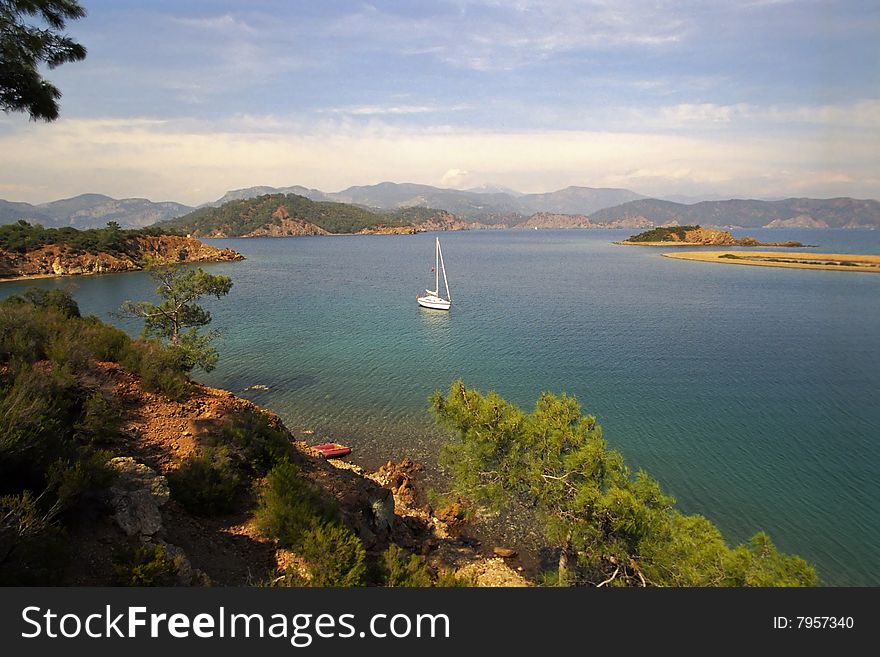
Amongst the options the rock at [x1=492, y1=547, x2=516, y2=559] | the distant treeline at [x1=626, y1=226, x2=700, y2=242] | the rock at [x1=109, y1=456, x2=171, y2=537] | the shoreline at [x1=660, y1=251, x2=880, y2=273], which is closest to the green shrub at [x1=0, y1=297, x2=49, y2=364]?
the rock at [x1=109, y1=456, x2=171, y2=537]

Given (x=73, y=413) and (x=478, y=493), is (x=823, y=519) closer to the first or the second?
(x=478, y=493)

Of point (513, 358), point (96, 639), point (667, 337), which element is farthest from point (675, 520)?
point (667, 337)

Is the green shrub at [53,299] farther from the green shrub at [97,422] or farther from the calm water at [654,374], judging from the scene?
the green shrub at [97,422]

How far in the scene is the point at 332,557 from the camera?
9070 millimetres

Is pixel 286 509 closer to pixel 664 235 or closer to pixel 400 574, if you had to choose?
pixel 400 574

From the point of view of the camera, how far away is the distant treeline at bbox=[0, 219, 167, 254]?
8735 centimetres

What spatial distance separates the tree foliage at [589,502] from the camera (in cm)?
924

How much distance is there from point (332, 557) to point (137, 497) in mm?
Answer: 4265

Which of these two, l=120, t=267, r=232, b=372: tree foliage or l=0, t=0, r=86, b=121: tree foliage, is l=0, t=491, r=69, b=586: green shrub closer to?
l=0, t=0, r=86, b=121: tree foliage

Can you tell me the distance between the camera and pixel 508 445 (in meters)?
13.2

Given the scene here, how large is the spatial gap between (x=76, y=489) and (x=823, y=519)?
2329 centimetres

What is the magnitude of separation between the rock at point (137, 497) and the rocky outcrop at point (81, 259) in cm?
7223

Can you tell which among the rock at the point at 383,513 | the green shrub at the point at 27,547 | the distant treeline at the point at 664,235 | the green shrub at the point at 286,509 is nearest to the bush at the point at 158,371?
the green shrub at the point at 286,509

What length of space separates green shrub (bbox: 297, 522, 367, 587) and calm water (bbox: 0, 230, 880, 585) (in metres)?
11.4
